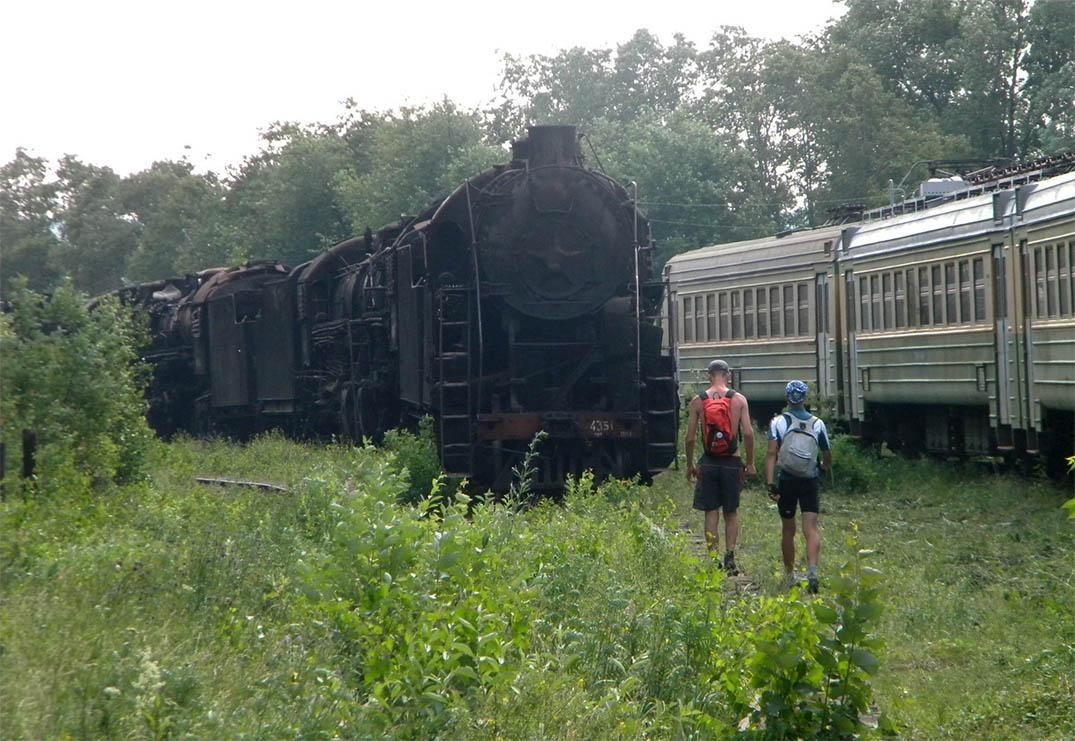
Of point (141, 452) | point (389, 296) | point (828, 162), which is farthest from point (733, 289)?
point (828, 162)

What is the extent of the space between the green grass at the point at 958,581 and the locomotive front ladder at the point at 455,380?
238 centimetres

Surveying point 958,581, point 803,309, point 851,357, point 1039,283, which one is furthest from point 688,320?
point 958,581

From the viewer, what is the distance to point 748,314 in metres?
26.1

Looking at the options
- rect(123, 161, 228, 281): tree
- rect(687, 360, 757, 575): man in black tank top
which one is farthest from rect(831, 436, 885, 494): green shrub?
rect(123, 161, 228, 281): tree

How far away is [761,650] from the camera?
672cm

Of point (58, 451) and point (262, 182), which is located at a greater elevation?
point (262, 182)

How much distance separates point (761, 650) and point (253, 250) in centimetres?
4943

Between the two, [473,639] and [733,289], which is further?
[733,289]

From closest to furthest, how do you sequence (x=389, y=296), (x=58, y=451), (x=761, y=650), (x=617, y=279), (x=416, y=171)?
(x=761, y=650), (x=58, y=451), (x=617, y=279), (x=389, y=296), (x=416, y=171)

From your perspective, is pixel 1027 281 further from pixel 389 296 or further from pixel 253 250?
pixel 253 250

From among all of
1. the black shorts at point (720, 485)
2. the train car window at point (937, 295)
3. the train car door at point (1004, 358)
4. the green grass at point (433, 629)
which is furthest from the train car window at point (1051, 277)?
the black shorts at point (720, 485)

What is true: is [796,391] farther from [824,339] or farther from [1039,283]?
[824,339]

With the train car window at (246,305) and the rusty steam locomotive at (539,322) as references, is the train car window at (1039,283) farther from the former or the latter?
the train car window at (246,305)

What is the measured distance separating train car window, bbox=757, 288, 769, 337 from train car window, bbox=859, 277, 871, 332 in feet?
10.4
